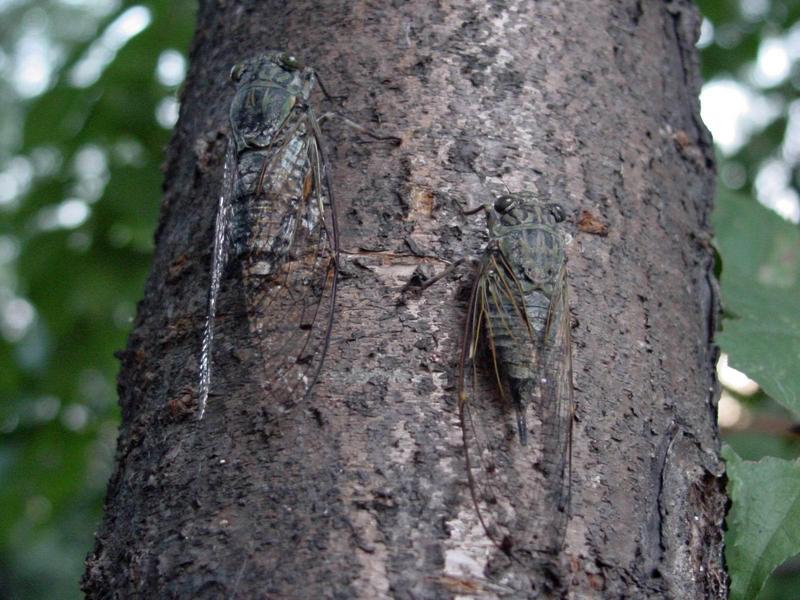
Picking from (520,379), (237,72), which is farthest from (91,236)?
(520,379)

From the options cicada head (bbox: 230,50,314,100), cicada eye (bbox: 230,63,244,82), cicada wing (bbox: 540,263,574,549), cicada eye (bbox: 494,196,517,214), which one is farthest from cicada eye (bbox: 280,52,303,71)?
cicada wing (bbox: 540,263,574,549)

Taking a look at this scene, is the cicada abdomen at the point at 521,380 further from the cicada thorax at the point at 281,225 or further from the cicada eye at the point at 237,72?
the cicada eye at the point at 237,72

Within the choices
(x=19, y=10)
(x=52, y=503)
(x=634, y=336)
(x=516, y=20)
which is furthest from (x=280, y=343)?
(x=19, y=10)

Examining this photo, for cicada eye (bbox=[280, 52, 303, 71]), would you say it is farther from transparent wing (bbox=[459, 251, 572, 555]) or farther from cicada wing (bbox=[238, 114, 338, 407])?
transparent wing (bbox=[459, 251, 572, 555])

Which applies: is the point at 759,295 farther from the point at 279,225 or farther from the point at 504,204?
the point at 279,225

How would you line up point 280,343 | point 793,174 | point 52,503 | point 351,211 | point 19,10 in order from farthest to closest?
1. point 19,10
2. point 793,174
3. point 52,503
4. point 351,211
5. point 280,343

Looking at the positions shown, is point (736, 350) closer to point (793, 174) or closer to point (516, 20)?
point (516, 20)
